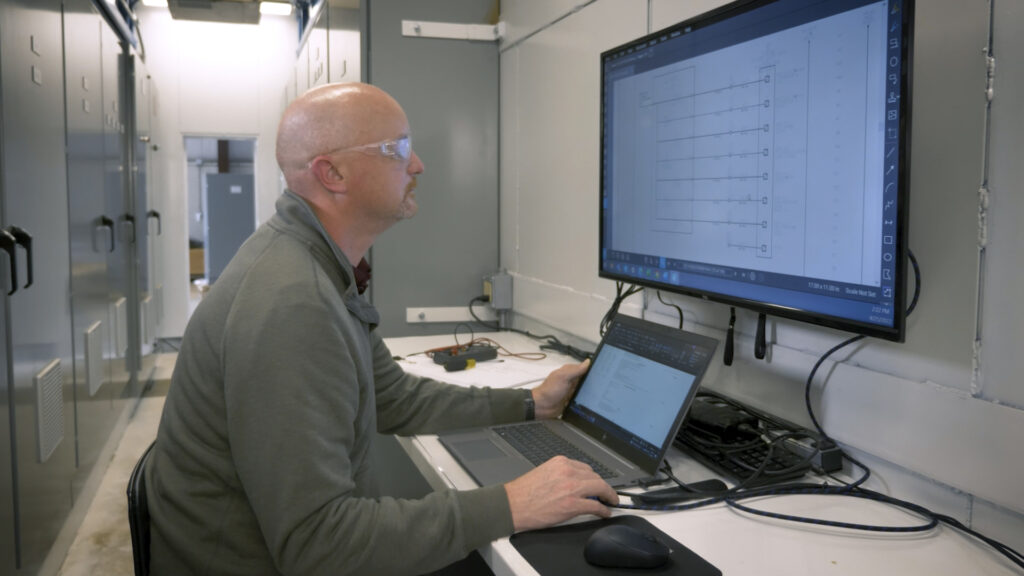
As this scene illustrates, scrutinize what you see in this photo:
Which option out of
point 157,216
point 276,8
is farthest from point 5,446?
point 276,8

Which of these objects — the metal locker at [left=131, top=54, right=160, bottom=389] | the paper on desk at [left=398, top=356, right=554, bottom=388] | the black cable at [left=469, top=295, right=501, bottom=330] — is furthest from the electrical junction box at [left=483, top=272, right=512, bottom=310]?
the metal locker at [left=131, top=54, right=160, bottom=389]

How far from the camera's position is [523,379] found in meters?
2.01

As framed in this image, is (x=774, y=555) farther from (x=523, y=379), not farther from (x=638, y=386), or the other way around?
(x=523, y=379)

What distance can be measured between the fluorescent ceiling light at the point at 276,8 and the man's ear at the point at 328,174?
5175mm

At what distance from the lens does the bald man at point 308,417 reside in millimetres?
998

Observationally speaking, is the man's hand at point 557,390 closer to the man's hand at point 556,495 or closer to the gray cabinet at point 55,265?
the man's hand at point 556,495

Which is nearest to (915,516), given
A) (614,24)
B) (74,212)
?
(614,24)

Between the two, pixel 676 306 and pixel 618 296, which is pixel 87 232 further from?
pixel 676 306

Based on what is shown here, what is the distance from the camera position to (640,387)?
139 centimetres

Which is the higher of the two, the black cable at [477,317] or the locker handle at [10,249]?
the locker handle at [10,249]

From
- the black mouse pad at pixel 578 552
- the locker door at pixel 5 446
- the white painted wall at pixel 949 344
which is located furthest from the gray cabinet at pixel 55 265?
the white painted wall at pixel 949 344

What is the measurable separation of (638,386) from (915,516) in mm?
485

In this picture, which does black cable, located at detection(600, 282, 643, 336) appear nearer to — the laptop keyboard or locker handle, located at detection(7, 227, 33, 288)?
the laptop keyboard

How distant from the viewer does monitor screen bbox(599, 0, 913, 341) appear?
42.1 inches
